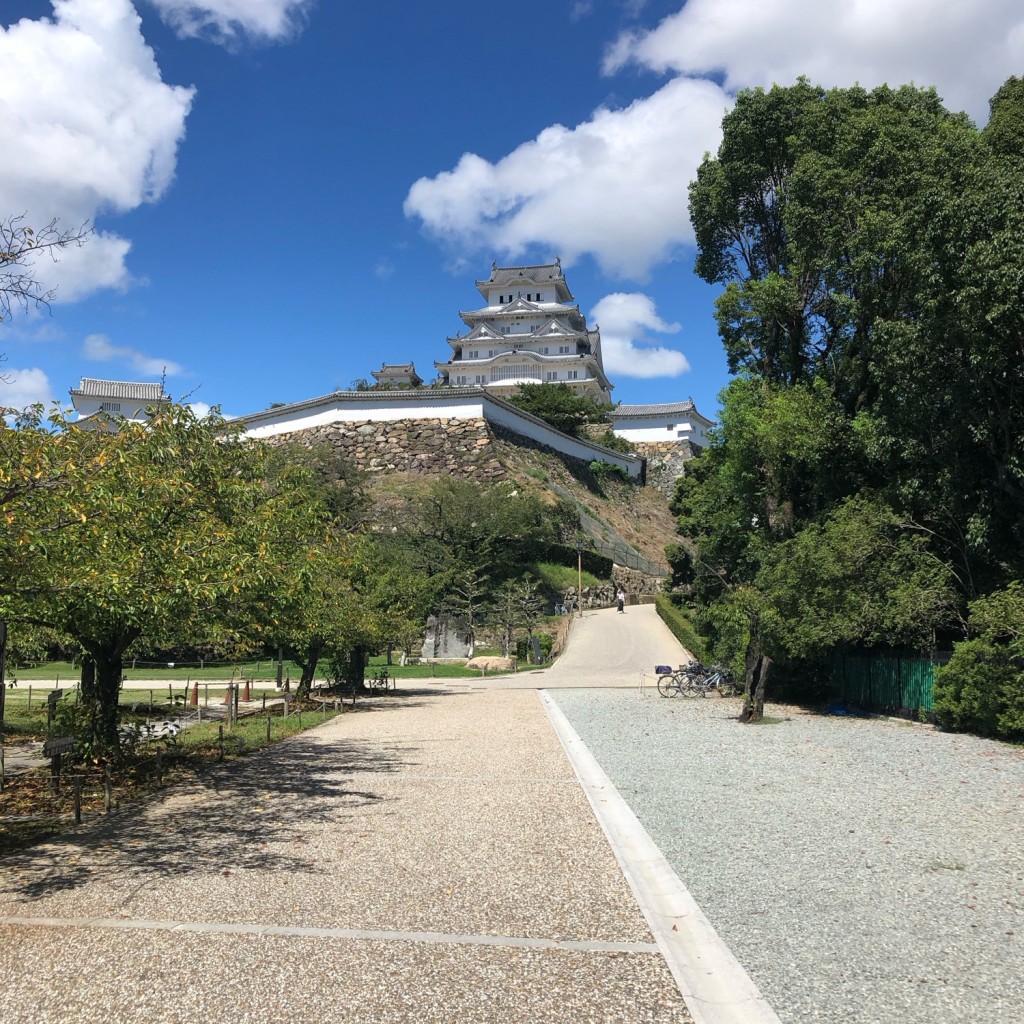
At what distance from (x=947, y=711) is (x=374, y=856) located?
471 inches

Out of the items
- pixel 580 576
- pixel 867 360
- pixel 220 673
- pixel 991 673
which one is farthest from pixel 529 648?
pixel 991 673

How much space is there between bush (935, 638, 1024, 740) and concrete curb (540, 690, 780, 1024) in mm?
7908

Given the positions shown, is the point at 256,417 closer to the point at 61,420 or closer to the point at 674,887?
the point at 61,420

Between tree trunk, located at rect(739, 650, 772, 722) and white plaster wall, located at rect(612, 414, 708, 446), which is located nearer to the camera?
tree trunk, located at rect(739, 650, 772, 722)

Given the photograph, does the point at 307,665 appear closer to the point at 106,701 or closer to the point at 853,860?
the point at 106,701

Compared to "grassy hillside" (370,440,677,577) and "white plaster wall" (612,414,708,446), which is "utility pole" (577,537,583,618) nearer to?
"grassy hillside" (370,440,677,577)

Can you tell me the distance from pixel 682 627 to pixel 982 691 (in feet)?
68.4

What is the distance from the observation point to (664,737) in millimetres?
14977

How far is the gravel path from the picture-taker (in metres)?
4.51

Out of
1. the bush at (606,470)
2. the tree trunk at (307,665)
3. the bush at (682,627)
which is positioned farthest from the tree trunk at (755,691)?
the bush at (606,470)

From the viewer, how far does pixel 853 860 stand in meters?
6.98

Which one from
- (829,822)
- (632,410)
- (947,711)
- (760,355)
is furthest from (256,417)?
(829,822)

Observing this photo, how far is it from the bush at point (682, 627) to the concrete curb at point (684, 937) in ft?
68.4

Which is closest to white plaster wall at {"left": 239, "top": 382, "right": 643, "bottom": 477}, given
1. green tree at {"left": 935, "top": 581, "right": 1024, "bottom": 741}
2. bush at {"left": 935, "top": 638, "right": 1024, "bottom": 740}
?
bush at {"left": 935, "top": 638, "right": 1024, "bottom": 740}
